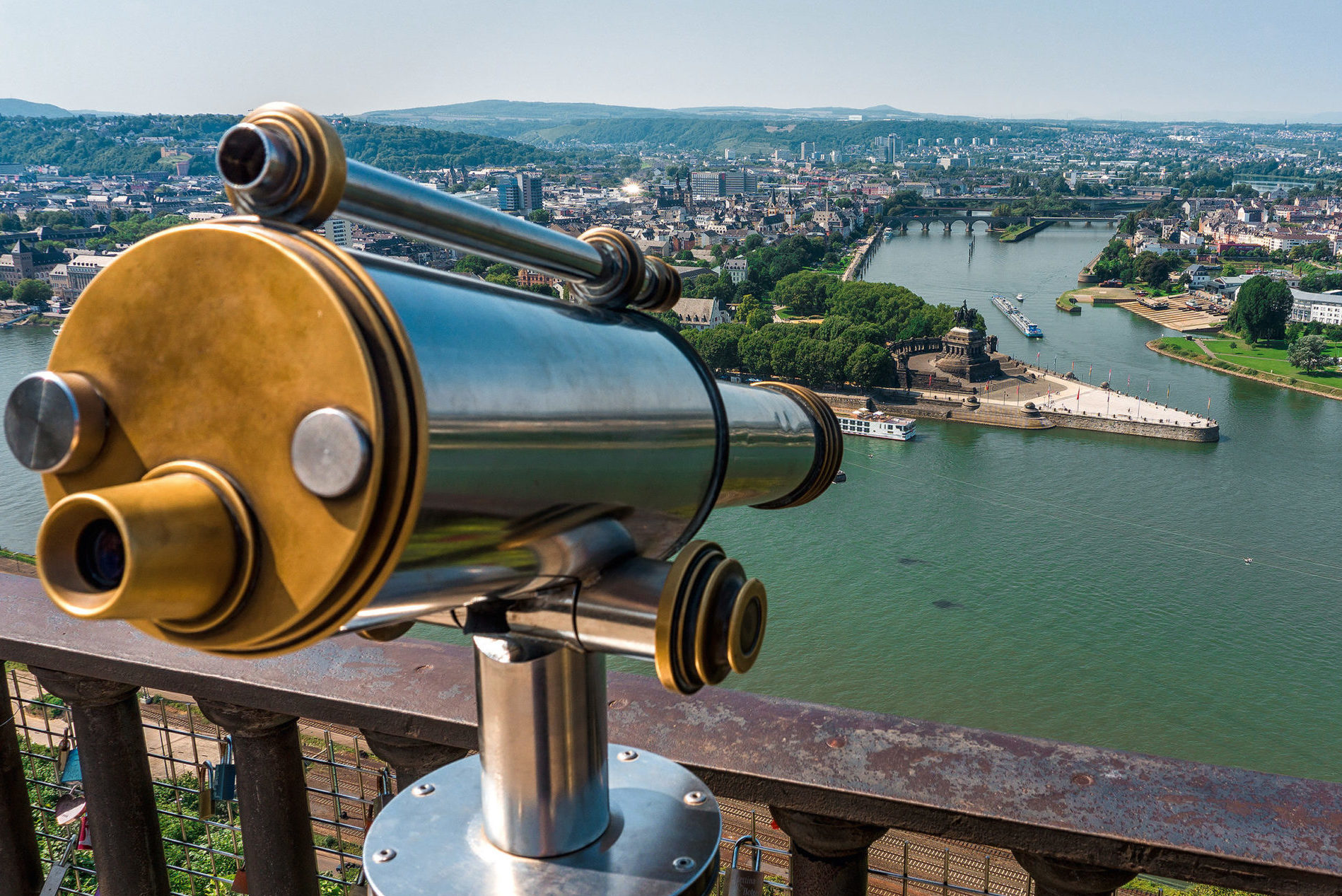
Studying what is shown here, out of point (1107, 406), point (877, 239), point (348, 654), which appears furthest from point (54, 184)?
point (348, 654)

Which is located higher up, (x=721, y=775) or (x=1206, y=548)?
(x=721, y=775)

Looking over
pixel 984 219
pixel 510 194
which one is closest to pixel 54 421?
pixel 984 219

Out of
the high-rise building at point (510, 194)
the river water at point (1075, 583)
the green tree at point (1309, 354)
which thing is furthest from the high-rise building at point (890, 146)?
the river water at point (1075, 583)

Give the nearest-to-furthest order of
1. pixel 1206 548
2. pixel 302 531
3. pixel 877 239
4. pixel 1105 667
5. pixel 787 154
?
pixel 302 531 → pixel 1105 667 → pixel 1206 548 → pixel 877 239 → pixel 787 154

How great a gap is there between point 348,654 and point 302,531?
339 mm

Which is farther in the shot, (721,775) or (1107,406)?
(1107,406)

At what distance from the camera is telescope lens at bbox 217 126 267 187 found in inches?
9.0

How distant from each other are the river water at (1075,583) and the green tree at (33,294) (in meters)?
7.57

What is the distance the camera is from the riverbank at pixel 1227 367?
11.4 m

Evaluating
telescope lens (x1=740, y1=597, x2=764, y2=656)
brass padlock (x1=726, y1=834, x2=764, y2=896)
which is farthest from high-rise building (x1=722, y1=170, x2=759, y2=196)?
telescope lens (x1=740, y1=597, x2=764, y2=656)

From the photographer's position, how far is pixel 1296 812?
382 millimetres

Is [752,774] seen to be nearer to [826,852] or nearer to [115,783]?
[826,852]

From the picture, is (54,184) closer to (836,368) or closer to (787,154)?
(836,368)

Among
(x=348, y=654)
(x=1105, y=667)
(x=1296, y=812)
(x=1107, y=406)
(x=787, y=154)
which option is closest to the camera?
(x=1296, y=812)
